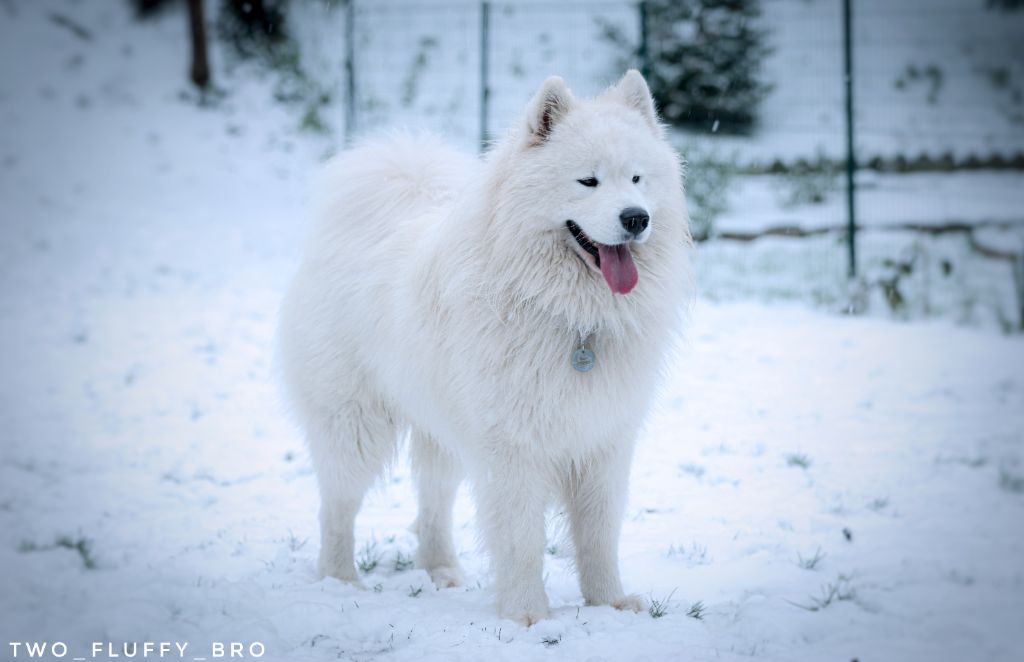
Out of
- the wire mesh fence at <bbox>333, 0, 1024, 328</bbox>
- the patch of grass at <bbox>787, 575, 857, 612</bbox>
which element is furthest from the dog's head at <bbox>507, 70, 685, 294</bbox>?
the wire mesh fence at <bbox>333, 0, 1024, 328</bbox>

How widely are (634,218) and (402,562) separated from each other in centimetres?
193

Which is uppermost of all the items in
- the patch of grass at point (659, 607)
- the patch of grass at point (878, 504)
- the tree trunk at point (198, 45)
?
the tree trunk at point (198, 45)

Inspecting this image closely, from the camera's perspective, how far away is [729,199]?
30.6ft

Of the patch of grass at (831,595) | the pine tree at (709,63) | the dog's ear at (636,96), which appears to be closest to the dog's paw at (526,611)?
the patch of grass at (831,595)

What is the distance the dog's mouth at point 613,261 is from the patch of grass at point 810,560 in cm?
147

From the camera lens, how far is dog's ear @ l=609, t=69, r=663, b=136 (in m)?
2.83

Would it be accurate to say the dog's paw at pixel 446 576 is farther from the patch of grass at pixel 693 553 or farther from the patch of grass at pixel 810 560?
the patch of grass at pixel 810 560

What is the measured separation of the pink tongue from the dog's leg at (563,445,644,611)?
2.07ft

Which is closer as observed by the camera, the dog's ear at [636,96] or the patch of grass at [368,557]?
the dog's ear at [636,96]

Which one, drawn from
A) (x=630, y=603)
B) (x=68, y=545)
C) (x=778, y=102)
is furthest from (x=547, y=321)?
(x=778, y=102)

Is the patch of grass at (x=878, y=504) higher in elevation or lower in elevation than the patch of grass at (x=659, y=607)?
higher

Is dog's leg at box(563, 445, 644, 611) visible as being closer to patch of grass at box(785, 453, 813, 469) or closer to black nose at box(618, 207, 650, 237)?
black nose at box(618, 207, 650, 237)

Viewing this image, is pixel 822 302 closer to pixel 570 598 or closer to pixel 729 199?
pixel 729 199

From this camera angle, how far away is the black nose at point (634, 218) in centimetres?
243
